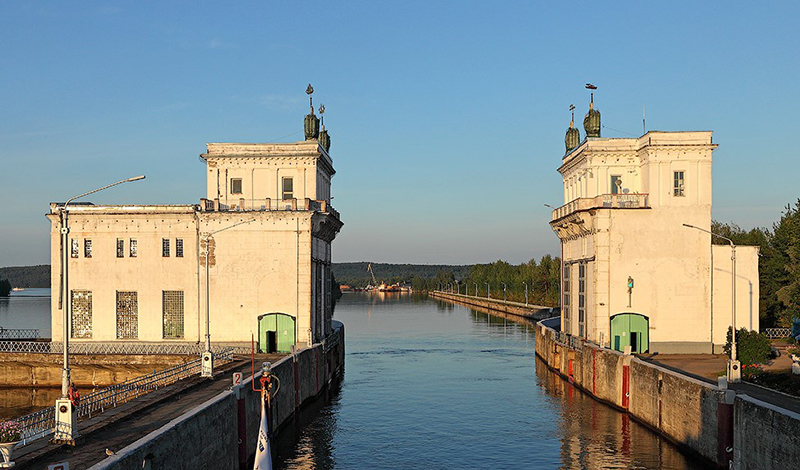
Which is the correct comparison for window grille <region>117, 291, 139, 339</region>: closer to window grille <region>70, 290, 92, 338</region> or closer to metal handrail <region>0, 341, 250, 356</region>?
metal handrail <region>0, 341, 250, 356</region>

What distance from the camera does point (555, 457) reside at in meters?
43.7

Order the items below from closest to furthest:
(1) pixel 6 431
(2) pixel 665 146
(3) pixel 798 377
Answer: (1) pixel 6 431, (3) pixel 798 377, (2) pixel 665 146

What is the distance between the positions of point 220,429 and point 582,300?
1630 inches

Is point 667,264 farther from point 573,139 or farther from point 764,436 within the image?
point 764,436

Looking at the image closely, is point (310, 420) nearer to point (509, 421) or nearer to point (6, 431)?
point (509, 421)

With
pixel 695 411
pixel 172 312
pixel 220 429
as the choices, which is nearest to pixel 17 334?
pixel 172 312

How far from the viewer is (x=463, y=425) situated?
53.0 m

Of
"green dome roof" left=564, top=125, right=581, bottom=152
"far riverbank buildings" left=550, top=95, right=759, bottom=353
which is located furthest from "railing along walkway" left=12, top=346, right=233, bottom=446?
"green dome roof" left=564, top=125, right=581, bottom=152

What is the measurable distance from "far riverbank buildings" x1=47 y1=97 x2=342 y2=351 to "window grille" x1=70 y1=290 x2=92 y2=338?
3.4 inches

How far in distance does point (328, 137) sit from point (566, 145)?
83.5 feet

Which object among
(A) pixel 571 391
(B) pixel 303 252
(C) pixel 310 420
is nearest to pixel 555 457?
(C) pixel 310 420

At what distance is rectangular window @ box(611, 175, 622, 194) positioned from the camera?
6666cm

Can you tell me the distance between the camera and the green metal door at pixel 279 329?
63.7 metres

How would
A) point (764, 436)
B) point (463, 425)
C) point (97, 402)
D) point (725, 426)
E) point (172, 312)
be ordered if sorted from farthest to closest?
point (172, 312), point (463, 425), point (725, 426), point (97, 402), point (764, 436)
